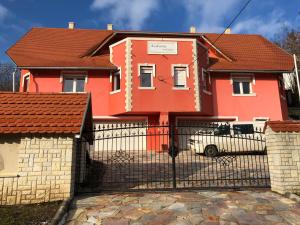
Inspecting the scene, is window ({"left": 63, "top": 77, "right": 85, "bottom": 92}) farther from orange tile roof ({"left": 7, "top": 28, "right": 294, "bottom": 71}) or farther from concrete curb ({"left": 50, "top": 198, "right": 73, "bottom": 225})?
concrete curb ({"left": 50, "top": 198, "right": 73, "bottom": 225})

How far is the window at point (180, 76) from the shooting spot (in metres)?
19.2

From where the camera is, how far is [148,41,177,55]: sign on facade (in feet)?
63.1

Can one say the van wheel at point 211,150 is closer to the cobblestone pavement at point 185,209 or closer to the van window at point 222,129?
the van window at point 222,129

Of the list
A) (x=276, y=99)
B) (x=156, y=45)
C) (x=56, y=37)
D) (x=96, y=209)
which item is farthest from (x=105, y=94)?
(x=96, y=209)

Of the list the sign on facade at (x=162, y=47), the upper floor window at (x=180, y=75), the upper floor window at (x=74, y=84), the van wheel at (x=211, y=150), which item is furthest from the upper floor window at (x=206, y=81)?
the upper floor window at (x=74, y=84)

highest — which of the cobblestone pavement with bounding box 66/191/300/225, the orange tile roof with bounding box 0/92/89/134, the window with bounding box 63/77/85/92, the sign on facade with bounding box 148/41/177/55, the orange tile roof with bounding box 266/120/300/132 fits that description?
the sign on facade with bounding box 148/41/177/55

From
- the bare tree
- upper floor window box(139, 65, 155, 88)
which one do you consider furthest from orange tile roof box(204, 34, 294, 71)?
the bare tree

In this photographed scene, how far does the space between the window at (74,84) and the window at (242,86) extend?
35.2ft

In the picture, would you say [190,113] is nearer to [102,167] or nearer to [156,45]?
[156,45]

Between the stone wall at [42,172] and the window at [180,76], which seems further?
the window at [180,76]

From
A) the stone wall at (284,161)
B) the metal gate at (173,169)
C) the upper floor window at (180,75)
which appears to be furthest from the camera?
the upper floor window at (180,75)

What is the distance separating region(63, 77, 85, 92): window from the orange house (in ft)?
0.21

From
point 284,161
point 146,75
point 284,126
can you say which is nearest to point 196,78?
point 146,75

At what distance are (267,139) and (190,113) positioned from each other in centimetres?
1043
